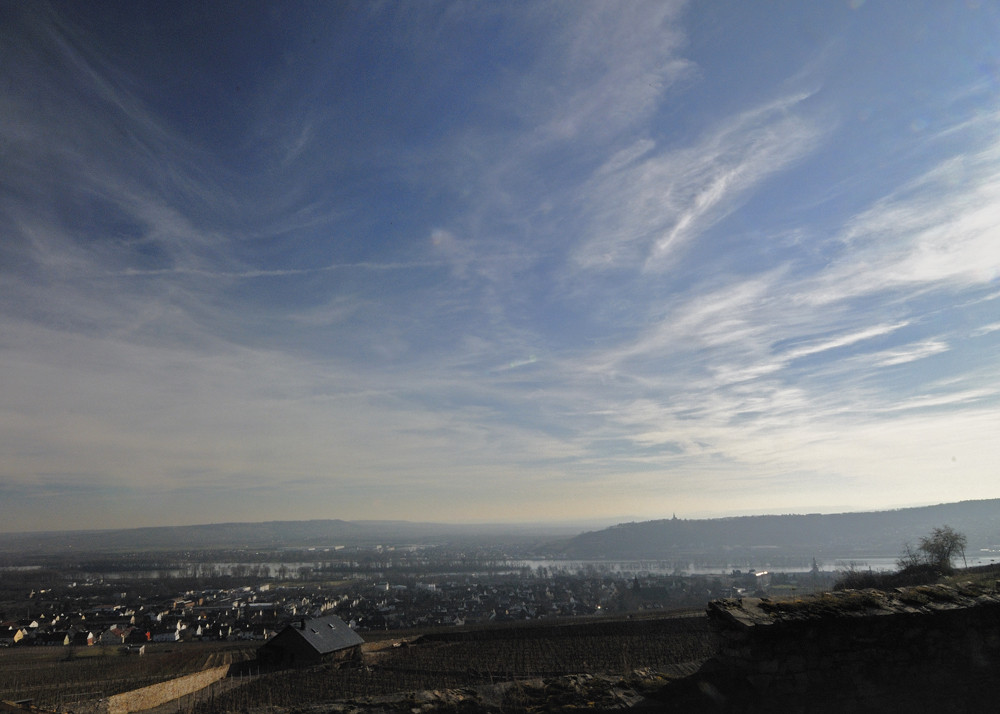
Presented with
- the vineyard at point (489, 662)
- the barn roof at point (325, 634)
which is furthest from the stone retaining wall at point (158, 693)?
the barn roof at point (325, 634)

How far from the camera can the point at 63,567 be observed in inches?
7416

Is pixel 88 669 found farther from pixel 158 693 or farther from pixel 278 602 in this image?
pixel 278 602

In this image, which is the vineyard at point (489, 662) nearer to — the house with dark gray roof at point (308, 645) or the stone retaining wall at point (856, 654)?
the house with dark gray roof at point (308, 645)

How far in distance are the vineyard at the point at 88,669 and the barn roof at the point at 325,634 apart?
24.4 ft

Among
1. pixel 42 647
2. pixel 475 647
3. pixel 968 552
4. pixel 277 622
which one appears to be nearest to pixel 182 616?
pixel 277 622

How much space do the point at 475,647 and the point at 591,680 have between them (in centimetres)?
2626

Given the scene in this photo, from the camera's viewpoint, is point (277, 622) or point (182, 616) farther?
point (182, 616)

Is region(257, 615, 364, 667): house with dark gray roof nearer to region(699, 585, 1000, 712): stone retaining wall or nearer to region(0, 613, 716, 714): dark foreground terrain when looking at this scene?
region(0, 613, 716, 714): dark foreground terrain

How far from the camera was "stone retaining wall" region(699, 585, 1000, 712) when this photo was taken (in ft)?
19.3

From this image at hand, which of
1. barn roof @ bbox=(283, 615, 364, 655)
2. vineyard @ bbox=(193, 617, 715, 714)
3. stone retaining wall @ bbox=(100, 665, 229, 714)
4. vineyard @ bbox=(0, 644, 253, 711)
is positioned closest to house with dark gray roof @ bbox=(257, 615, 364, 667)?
barn roof @ bbox=(283, 615, 364, 655)

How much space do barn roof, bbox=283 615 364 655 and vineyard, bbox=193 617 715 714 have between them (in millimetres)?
1663

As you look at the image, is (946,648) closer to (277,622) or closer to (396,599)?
Result: (277,622)

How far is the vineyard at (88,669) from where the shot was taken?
26641 mm

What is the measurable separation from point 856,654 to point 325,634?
32.1 m
